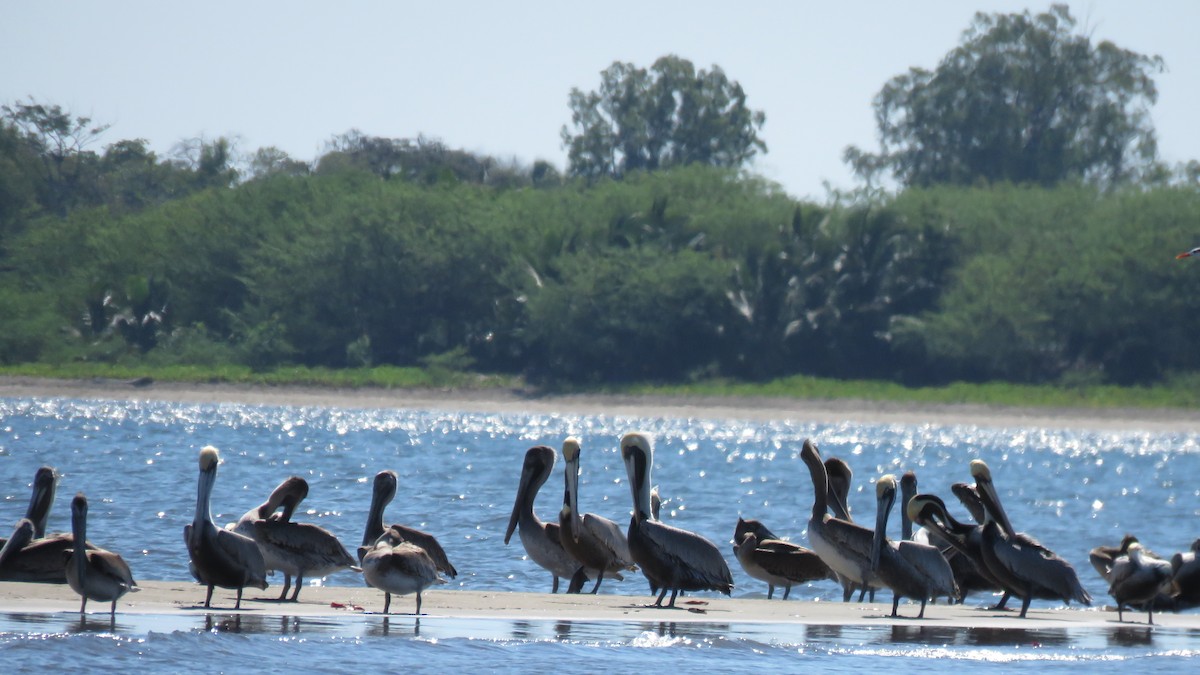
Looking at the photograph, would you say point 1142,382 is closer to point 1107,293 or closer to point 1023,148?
point 1107,293

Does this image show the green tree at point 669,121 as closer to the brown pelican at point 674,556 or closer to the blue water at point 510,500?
the blue water at point 510,500

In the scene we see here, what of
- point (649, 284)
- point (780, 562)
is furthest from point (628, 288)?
point (780, 562)

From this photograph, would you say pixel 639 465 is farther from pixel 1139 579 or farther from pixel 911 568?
pixel 1139 579

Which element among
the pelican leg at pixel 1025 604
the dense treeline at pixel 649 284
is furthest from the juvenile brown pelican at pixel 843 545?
the dense treeline at pixel 649 284

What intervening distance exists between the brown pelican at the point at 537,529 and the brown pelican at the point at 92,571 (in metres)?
3.90

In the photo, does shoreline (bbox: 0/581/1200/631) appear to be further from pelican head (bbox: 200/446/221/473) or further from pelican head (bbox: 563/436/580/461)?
pelican head (bbox: 563/436/580/461)

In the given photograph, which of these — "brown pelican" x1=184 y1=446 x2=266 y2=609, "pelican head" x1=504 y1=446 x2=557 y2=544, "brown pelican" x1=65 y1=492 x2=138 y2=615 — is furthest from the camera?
"pelican head" x1=504 y1=446 x2=557 y2=544

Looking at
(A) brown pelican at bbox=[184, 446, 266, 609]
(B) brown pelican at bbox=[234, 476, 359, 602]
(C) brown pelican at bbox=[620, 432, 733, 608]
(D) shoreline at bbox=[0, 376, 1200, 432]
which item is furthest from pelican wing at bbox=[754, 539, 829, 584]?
(D) shoreline at bbox=[0, 376, 1200, 432]

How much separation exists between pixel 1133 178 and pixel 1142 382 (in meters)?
29.3

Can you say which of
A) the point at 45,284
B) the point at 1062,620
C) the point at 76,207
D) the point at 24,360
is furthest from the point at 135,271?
the point at 1062,620

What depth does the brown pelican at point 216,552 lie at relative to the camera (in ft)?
35.1

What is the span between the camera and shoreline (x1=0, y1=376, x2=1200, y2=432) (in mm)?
56375

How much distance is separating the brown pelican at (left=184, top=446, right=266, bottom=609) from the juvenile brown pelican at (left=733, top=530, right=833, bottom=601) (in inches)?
157

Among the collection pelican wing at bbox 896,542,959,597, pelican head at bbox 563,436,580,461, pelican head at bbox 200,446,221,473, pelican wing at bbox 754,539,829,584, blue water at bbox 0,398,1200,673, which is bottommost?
blue water at bbox 0,398,1200,673
